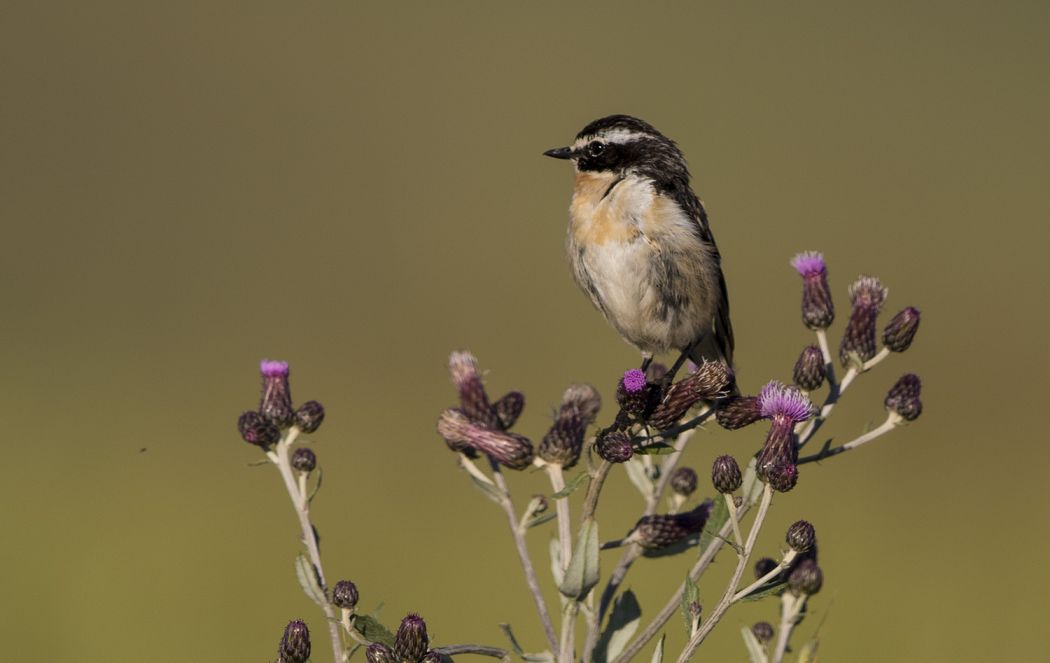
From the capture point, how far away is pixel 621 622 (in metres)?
3.70

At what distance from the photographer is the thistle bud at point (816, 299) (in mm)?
4629

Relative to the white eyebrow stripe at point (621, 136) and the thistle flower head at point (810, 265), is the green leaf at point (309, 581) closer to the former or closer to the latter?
the thistle flower head at point (810, 265)

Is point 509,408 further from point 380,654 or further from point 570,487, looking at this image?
point 380,654

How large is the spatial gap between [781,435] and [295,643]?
1.45m

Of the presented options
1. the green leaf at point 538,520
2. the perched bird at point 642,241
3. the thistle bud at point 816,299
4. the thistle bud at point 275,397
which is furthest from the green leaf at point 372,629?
the perched bird at point 642,241

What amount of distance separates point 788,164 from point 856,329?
1668 centimetres

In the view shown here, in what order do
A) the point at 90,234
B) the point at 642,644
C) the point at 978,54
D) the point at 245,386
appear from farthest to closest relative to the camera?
the point at 978,54, the point at 90,234, the point at 245,386, the point at 642,644

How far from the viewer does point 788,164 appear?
806 inches

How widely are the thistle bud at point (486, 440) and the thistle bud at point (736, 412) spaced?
2.37 feet

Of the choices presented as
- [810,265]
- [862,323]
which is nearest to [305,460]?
[862,323]

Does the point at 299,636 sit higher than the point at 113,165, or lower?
lower

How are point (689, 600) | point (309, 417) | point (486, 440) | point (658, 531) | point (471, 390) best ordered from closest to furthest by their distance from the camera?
point (689, 600)
point (658, 531)
point (486, 440)
point (309, 417)
point (471, 390)

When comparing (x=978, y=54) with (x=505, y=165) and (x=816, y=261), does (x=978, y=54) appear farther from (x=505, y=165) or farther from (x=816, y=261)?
(x=816, y=261)

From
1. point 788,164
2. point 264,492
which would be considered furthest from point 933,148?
point 264,492
